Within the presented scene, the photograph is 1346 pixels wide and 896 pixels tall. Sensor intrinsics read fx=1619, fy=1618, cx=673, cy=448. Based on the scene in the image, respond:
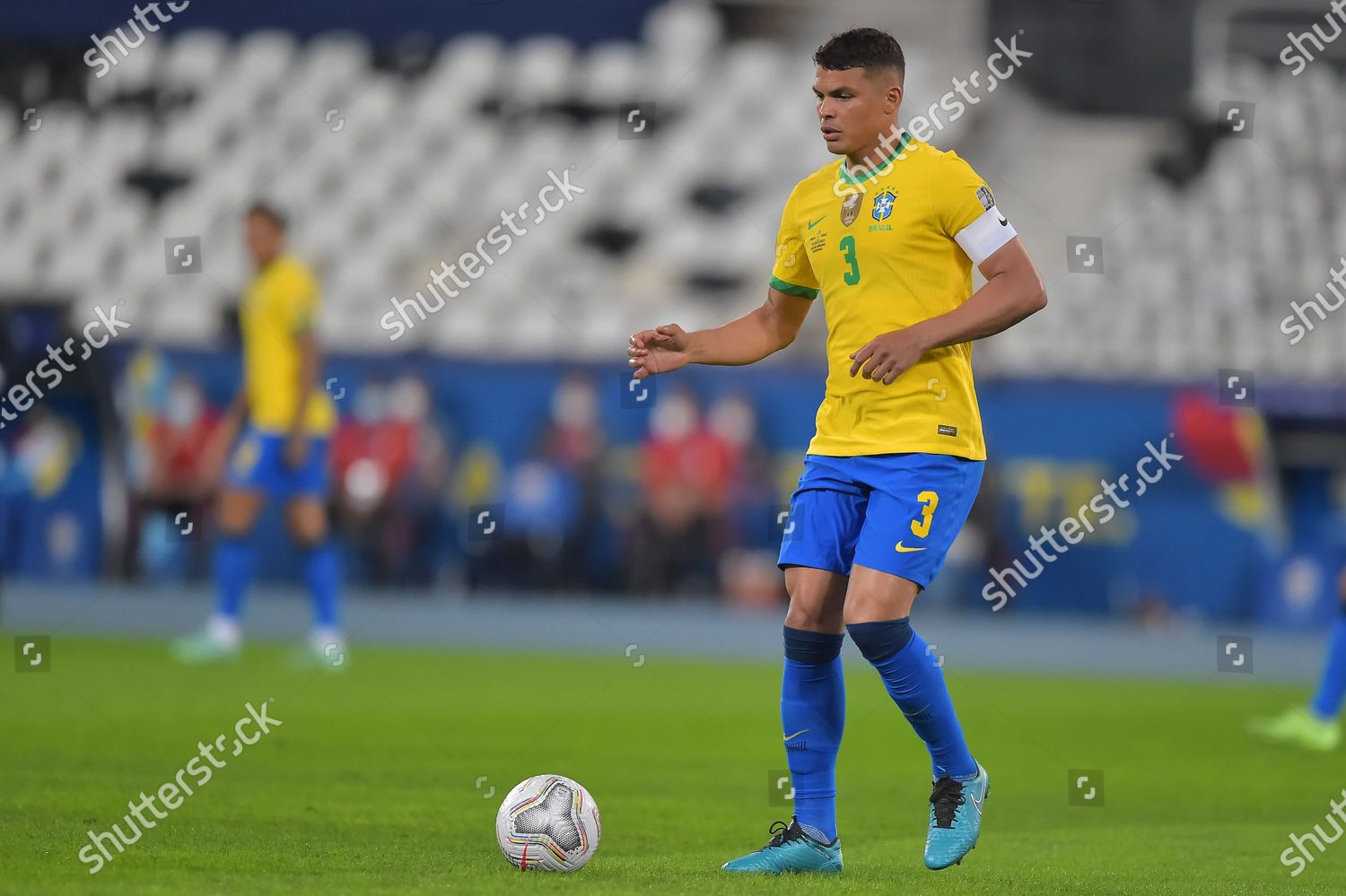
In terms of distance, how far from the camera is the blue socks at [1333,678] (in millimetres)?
8766

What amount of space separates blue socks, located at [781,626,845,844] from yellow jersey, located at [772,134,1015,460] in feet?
1.87

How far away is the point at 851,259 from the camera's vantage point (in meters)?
4.69

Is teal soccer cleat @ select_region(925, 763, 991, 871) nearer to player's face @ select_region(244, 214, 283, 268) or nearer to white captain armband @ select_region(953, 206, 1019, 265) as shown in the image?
white captain armband @ select_region(953, 206, 1019, 265)

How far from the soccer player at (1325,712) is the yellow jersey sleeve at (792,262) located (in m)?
4.91

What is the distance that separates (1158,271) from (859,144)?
1567cm

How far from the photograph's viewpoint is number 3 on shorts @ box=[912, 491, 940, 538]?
448 centimetres

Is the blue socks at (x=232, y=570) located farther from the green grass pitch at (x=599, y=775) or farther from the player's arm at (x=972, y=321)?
the player's arm at (x=972, y=321)

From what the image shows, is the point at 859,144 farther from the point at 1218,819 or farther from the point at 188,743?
the point at 188,743

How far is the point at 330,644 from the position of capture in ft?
34.1

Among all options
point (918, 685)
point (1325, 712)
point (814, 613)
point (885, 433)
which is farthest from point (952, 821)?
point (1325, 712)

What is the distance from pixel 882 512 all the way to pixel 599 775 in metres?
2.93

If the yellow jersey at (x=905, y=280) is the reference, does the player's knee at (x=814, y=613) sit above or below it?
below

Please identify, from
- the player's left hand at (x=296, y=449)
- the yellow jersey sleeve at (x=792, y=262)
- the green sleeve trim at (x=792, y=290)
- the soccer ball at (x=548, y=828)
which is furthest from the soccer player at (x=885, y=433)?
the player's left hand at (x=296, y=449)

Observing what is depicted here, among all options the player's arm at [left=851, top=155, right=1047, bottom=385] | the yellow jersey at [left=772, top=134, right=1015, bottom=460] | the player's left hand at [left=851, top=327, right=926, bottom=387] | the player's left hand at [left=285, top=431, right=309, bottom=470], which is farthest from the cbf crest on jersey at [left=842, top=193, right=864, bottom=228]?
the player's left hand at [left=285, top=431, right=309, bottom=470]
